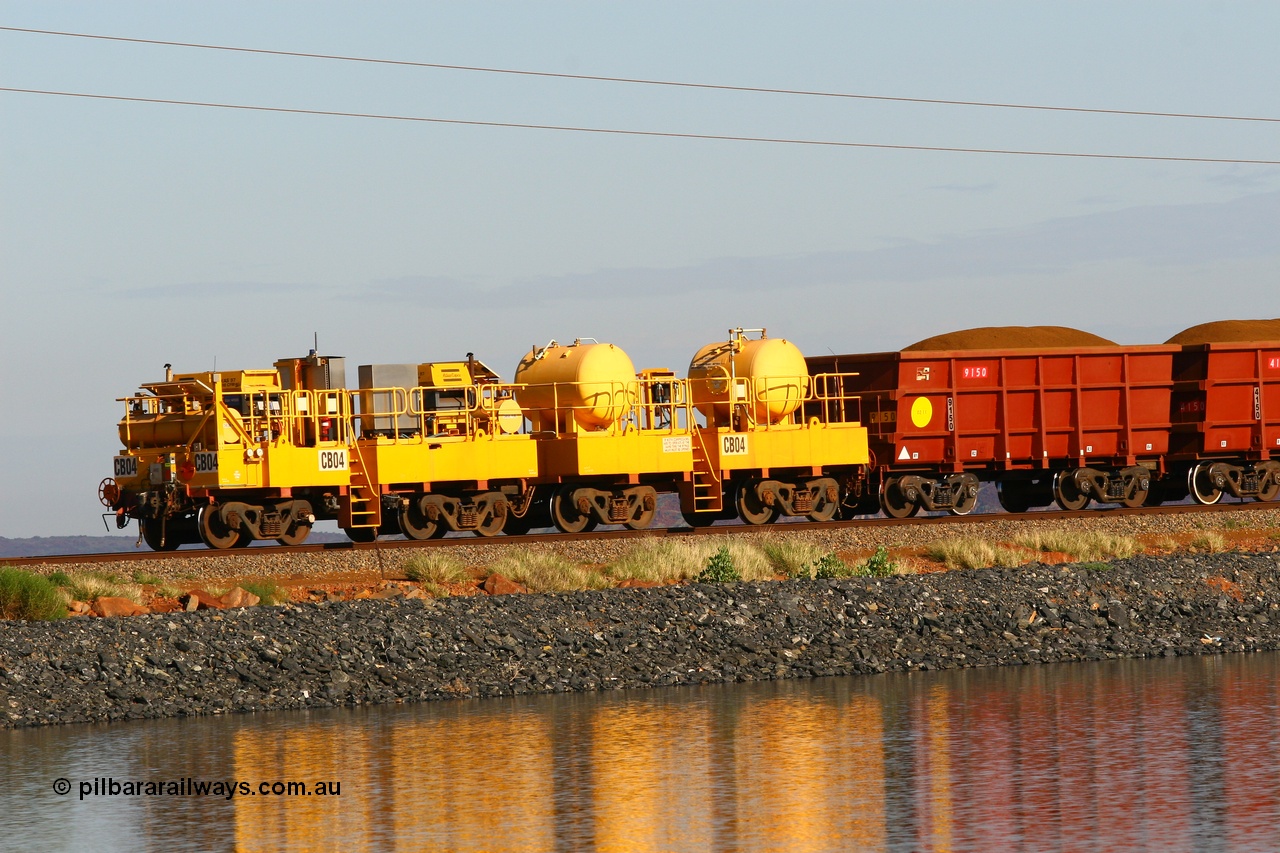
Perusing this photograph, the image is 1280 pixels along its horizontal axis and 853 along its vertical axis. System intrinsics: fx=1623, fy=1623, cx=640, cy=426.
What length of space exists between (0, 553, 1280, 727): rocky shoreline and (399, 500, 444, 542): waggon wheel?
6.62 m

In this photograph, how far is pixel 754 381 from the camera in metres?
27.5

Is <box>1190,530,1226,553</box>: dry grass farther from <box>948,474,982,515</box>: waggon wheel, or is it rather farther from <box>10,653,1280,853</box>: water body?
<box>10,653,1280,853</box>: water body

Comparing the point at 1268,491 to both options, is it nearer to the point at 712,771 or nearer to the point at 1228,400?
the point at 1228,400

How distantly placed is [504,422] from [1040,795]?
16213 millimetres

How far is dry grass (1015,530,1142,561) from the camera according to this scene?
80.5 ft

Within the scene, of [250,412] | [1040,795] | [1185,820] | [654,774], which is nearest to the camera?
[1185,820]

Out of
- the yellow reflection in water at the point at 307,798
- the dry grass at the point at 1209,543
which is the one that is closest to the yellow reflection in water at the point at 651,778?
the yellow reflection in water at the point at 307,798

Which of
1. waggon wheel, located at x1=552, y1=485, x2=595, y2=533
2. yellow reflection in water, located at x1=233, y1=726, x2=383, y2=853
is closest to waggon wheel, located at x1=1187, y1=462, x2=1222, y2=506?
waggon wheel, located at x1=552, y1=485, x2=595, y2=533

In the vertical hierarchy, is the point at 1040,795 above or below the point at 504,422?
below

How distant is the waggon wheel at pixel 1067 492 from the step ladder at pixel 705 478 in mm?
7109

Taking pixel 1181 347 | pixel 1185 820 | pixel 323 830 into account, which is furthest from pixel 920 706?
pixel 1181 347

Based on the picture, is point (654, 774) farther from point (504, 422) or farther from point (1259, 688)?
point (504, 422)

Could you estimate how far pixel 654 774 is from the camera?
37.4 ft

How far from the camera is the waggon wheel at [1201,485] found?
30562 mm
